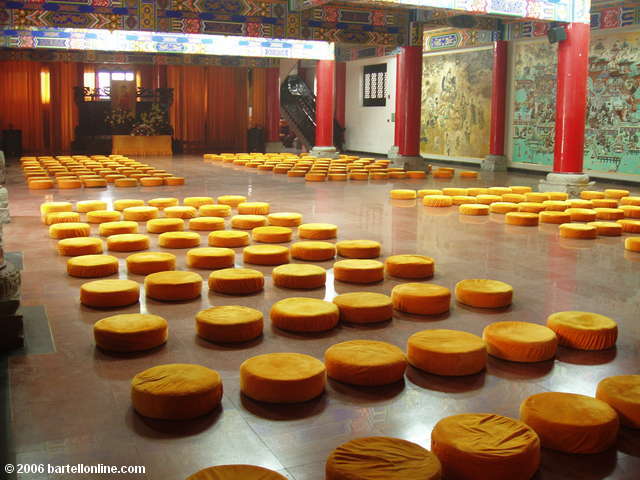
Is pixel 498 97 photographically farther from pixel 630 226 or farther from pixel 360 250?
pixel 360 250

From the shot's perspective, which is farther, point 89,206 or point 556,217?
point 89,206

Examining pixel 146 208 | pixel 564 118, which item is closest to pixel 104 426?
pixel 146 208

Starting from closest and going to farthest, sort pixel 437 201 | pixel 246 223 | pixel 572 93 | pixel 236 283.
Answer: pixel 236 283 < pixel 246 223 < pixel 437 201 < pixel 572 93

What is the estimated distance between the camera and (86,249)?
654 centimetres

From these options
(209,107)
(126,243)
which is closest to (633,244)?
(126,243)

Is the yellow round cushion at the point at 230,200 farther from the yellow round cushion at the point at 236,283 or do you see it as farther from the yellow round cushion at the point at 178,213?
the yellow round cushion at the point at 236,283

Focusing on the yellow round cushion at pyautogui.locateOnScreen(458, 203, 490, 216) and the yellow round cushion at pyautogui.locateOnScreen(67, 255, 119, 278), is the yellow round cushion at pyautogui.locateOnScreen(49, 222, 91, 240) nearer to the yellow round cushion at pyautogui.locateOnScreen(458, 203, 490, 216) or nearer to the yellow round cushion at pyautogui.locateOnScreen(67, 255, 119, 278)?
the yellow round cushion at pyautogui.locateOnScreen(67, 255, 119, 278)

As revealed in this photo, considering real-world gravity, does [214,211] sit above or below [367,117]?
below

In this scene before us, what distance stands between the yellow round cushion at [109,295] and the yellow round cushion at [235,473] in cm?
251

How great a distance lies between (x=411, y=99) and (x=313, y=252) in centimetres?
1169

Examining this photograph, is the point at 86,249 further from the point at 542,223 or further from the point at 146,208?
the point at 542,223

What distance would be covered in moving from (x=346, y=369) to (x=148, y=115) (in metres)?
22.7

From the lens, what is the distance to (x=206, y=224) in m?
8.05

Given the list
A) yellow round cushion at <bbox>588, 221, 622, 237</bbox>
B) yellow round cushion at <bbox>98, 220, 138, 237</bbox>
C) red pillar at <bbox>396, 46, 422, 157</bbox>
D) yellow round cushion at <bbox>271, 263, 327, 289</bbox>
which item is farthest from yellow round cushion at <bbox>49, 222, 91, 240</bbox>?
red pillar at <bbox>396, 46, 422, 157</bbox>
